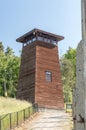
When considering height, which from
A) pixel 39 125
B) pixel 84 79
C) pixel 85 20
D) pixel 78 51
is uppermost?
pixel 85 20

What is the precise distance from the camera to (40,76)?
5259 cm

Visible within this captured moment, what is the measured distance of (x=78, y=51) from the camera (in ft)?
9.48

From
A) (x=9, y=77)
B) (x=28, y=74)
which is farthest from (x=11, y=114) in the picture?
(x=9, y=77)

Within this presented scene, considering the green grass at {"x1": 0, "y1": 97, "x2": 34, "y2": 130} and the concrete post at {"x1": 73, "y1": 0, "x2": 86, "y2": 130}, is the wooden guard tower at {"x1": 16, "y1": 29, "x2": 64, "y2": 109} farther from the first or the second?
the concrete post at {"x1": 73, "y1": 0, "x2": 86, "y2": 130}

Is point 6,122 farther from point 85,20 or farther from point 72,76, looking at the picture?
→ point 72,76

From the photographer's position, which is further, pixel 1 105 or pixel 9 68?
pixel 9 68

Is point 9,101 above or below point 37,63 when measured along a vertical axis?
below

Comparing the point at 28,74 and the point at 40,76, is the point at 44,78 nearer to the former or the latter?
the point at 40,76

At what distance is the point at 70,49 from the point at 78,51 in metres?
105

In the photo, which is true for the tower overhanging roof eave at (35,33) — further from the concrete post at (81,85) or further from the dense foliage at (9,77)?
the concrete post at (81,85)

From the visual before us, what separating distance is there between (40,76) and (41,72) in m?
0.69

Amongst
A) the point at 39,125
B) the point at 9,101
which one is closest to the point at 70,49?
the point at 9,101

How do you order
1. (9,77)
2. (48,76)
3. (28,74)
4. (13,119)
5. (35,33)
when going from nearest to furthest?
(13,119) → (48,76) → (28,74) → (35,33) → (9,77)

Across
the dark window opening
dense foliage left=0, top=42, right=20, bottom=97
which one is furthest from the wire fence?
dense foliage left=0, top=42, right=20, bottom=97
